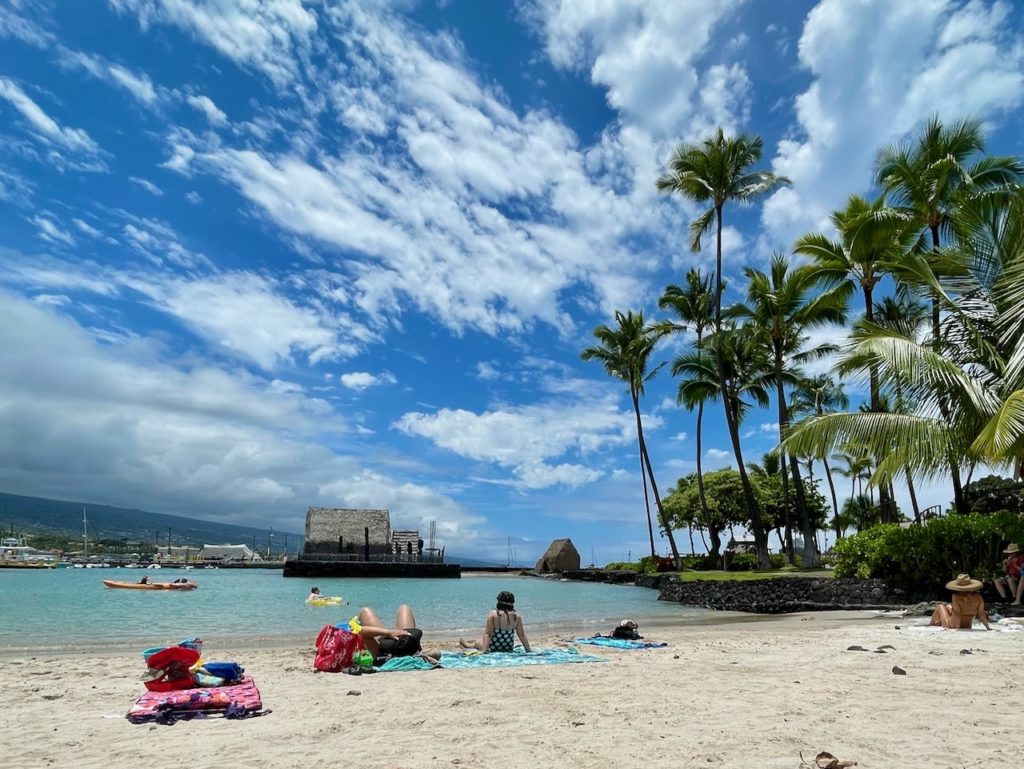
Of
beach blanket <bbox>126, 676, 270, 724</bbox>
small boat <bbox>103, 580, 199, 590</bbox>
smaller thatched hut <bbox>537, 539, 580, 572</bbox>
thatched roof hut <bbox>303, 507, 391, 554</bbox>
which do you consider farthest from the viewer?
smaller thatched hut <bbox>537, 539, 580, 572</bbox>

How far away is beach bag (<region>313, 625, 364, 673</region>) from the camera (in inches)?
309

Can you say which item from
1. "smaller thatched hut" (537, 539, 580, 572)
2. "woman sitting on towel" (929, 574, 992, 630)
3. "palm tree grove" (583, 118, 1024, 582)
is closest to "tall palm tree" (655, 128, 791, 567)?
"palm tree grove" (583, 118, 1024, 582)

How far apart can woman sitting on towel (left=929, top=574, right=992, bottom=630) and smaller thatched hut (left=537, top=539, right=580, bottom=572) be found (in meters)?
44.7

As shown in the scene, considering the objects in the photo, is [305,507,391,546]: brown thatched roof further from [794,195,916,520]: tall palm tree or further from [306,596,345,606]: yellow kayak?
[794,195,916,520]: tall palm tree

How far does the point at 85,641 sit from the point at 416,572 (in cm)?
3992

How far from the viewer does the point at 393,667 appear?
25.6 ft

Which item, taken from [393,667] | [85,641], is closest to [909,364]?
[393,667]

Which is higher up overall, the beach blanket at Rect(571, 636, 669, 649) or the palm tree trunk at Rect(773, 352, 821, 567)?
the palm tree trunk at Rect(773, 352, 821, 567)

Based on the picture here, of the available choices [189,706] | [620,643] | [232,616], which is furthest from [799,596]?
[189,706]

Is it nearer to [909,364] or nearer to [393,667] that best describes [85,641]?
[393,667]

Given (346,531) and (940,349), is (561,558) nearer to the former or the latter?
(346,531)

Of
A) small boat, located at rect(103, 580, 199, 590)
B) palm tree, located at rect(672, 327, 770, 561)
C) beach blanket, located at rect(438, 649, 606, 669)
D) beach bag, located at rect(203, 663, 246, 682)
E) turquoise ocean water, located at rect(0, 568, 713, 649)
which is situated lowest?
turquoise ocean water, located at rect(0, 568, 713, 649)

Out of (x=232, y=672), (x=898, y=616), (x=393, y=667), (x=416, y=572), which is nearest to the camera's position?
(x=232, y=672)

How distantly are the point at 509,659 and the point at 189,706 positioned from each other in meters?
4.08
